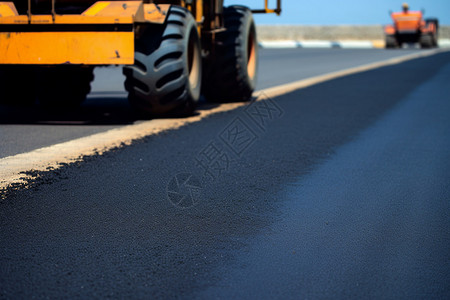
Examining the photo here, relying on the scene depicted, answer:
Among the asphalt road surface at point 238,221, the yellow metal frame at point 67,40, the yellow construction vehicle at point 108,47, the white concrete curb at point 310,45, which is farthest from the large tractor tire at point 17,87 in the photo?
the white concrete curb at point 310,45

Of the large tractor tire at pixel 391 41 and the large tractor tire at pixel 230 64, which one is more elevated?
the large tractor tire at pixel 230 64

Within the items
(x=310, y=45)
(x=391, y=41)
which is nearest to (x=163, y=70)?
(x=391, y=41)

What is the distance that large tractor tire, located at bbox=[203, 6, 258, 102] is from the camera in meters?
10.2

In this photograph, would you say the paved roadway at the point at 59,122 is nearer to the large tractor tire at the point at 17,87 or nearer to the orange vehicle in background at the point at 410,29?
the large tractor tire at the point at 17,87

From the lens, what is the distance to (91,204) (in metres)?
4.18

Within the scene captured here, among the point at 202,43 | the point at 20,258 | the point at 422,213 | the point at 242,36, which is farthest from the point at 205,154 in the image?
the point at 242,36

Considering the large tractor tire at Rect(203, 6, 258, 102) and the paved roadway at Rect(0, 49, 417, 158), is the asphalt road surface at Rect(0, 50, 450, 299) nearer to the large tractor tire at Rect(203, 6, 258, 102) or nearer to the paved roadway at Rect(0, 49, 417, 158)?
the paved roadway at Rect(0, 49, 417, 158)

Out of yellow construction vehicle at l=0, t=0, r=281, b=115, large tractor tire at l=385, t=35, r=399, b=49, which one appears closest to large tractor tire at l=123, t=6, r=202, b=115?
yellow construction vehicle at l=0, t=0, r=281, b=115

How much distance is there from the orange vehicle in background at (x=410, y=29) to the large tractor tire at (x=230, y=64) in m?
34.3

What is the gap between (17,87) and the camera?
9164 millimetres

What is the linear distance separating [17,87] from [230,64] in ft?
10.5

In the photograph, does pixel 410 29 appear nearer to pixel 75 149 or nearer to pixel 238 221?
pixel 75 149

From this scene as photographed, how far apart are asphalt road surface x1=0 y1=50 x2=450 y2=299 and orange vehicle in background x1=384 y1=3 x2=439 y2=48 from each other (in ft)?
123

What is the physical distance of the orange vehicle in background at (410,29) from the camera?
4288 centimetres
